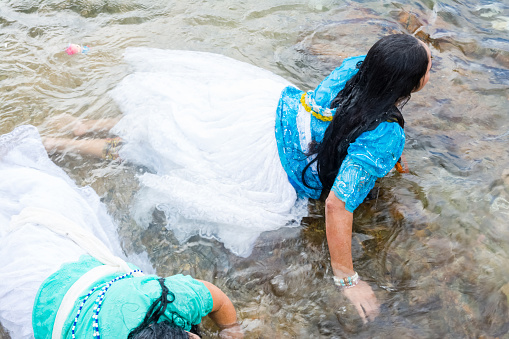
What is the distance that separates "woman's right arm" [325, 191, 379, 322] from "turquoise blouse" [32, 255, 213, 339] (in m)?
0.79

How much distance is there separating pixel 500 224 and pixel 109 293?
2.32 meters

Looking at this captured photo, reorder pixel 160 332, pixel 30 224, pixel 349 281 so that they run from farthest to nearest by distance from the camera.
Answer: pixel 349 281, pixel 30 224, pixel 160 332

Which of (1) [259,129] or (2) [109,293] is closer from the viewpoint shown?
(2) [109,293]

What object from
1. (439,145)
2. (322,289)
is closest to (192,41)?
(439,145)

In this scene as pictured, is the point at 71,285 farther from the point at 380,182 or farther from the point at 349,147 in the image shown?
the point at 380,182

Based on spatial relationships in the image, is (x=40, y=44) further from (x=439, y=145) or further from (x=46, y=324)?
(x=439, y=145)

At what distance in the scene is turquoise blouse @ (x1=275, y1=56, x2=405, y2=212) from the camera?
224 cm

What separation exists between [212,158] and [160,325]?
1504 millimetres

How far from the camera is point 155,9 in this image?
5098mm

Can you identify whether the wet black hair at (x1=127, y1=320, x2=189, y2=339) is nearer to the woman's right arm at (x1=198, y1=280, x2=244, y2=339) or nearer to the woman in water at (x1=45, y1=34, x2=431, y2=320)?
the woman's right arm at (x1=198, y1=280, x2=244, y2=339)

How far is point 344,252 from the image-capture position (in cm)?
239

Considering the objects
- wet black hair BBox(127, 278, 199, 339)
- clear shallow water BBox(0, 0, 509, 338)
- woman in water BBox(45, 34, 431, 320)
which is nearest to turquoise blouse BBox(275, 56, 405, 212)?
woman in water BBox(45, 34, 431, 320)

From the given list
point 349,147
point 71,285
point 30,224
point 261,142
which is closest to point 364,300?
point 349,147

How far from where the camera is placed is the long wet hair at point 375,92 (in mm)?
2111
